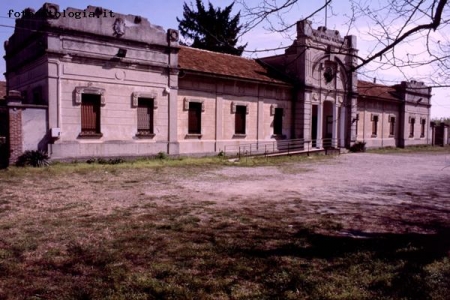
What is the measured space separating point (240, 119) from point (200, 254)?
1741cm

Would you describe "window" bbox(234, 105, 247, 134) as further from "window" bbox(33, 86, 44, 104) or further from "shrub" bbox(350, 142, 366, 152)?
"shrub" bbox(350, 142, 366, 152)

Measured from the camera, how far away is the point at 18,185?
10.5m

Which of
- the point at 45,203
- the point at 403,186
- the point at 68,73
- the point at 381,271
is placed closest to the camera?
the point at 381,271

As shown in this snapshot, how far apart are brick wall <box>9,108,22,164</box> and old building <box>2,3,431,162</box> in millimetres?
38

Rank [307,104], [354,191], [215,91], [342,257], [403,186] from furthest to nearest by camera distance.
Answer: [307,104] < [215,91] < [403,186] < [354,191] < [342,257]

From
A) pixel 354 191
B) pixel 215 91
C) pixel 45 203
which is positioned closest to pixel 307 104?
pixel 215 91

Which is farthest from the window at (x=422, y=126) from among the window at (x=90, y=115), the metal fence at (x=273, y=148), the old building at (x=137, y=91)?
the window at (x=90, y=115)

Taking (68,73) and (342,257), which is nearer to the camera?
(342,257)

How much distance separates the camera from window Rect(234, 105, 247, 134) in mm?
21734

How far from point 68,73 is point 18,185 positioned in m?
6.53

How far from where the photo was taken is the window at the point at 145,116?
697 inches

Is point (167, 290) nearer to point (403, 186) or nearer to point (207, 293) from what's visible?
point (207, 293)

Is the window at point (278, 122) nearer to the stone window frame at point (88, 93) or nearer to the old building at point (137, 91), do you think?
the old building at point (137, 91)

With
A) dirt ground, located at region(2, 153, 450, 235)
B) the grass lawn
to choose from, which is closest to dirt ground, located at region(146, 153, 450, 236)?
dirt ground, located at region(2, 153, 450, 235)
